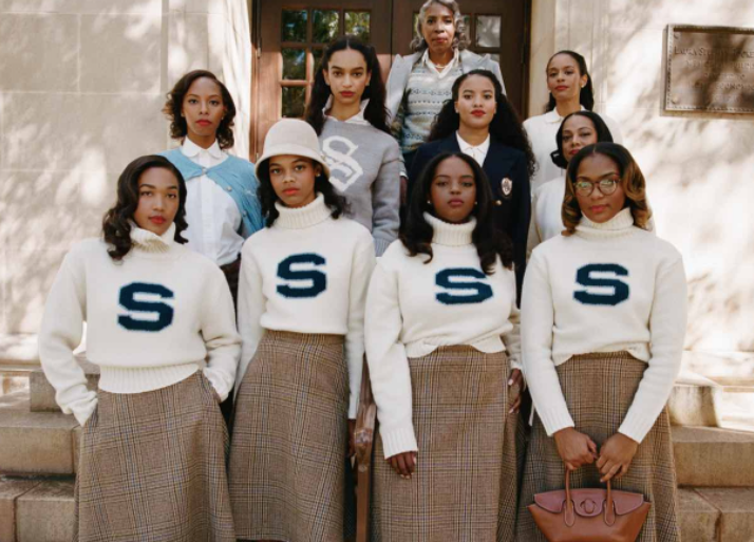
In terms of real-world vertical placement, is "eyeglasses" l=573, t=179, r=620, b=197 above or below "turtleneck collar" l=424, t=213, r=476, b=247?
above

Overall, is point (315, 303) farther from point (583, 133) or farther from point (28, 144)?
point (28, 144)

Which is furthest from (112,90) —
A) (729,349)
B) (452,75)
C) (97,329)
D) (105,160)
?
(729,349)

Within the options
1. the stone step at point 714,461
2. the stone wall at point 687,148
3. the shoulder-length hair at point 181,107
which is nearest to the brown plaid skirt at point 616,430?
the stone step at point 714,461

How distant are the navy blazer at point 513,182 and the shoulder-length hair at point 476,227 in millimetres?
448

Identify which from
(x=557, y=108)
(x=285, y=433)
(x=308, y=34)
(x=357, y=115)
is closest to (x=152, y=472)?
(x=285, y=433)

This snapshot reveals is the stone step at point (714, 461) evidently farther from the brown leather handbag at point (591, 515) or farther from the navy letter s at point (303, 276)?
the navy letter s at point (303, 276)

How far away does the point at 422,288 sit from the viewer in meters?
2.66

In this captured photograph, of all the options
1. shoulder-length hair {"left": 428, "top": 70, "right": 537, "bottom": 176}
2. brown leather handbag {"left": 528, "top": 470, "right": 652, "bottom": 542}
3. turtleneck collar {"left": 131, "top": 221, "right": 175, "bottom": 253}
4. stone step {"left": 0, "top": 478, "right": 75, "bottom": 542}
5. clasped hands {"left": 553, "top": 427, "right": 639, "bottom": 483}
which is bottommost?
stone step {"left": 0, "top": 478, "right": 75, "bottom": 542}

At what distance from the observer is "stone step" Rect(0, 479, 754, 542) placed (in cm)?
327

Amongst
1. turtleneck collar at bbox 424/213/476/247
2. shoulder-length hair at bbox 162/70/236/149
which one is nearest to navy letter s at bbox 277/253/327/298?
turtleneck collar at bbox 424/213/476/247

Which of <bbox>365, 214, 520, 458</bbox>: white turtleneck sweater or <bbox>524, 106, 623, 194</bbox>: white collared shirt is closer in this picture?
<bbox>365, 214, 520, 458</bbox>: white turtleneck sweater

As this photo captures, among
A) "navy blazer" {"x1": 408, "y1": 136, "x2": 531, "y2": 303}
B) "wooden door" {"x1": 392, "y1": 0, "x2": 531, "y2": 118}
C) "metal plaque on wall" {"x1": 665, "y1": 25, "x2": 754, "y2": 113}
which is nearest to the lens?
"navy blazer" {"x1": 408, "y1": 136, "x2": 531, "y2": 303}

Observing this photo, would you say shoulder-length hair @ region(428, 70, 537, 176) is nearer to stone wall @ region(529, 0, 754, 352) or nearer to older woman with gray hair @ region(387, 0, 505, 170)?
older woman with gray hair @ region(387, 0, 505, 170)

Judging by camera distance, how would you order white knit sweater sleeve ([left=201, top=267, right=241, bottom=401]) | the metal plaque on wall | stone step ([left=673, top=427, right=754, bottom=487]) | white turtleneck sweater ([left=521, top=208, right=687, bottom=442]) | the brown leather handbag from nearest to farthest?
the brown leather handbag → white turtleneck sweater ([left=521, top=208, right=687, bottom=442]) → white knit sweater sleeve ([left=201, top=267, right=241, bottom=401]) → stone step ([left=673, top=427, right=754, bottom=487]) → the metal plaque on wall
